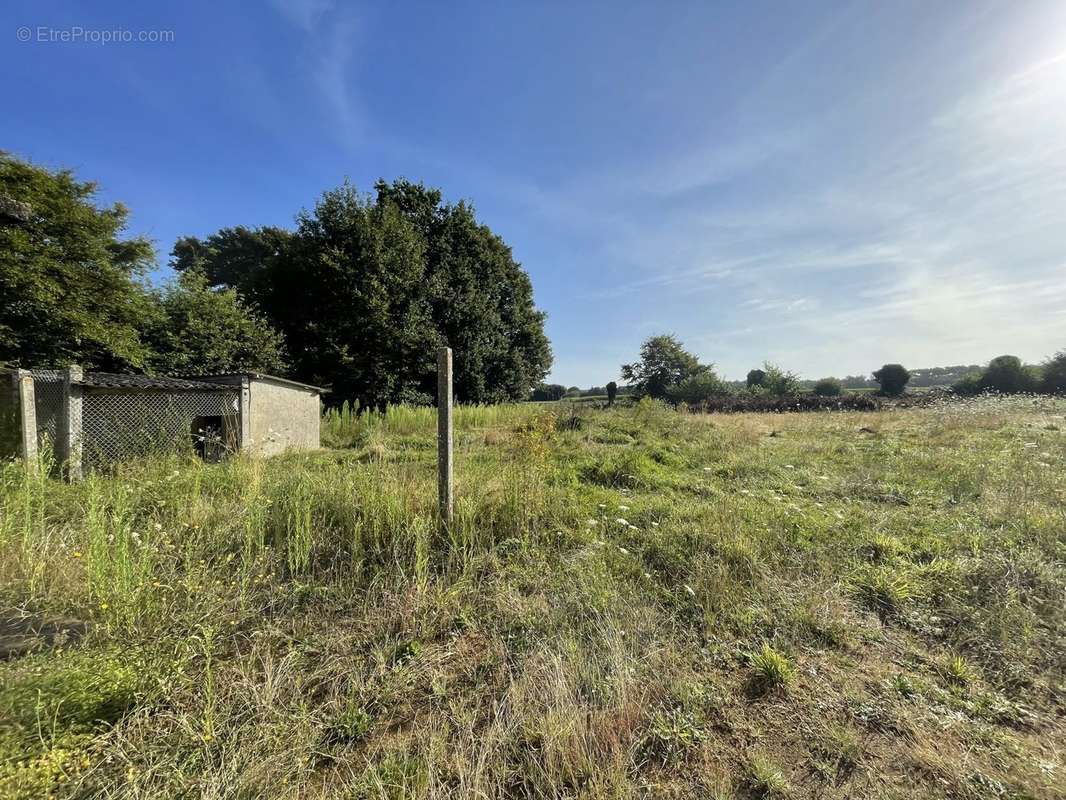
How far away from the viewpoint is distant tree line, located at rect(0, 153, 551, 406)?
9367mm

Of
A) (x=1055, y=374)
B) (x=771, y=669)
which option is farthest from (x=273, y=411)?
(x=1055, y=374)

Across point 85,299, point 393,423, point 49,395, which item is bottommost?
point 393,423

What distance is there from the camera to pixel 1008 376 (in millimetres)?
26844

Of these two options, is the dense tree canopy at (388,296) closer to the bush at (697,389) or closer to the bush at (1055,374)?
the bush at (697,389)

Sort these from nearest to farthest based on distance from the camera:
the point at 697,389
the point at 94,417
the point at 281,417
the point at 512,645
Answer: the point at 512,645, the point at 94,417, the point at 281,417, the point at 697,389

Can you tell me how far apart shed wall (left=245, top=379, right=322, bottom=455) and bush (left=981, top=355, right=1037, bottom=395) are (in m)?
37.8

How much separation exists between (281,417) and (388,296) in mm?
7767

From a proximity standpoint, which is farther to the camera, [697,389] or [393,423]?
[697,389]

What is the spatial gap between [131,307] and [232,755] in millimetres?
13787

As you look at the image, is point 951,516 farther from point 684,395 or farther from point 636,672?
point 684,395

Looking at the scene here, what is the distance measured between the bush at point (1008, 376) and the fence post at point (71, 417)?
40.5 m

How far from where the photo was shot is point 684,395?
31312 millimetres

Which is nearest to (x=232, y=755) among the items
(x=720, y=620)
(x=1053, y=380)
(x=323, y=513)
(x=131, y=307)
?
(x=323, y=513)

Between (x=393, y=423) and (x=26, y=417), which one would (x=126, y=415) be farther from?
(x=393, y=423)
